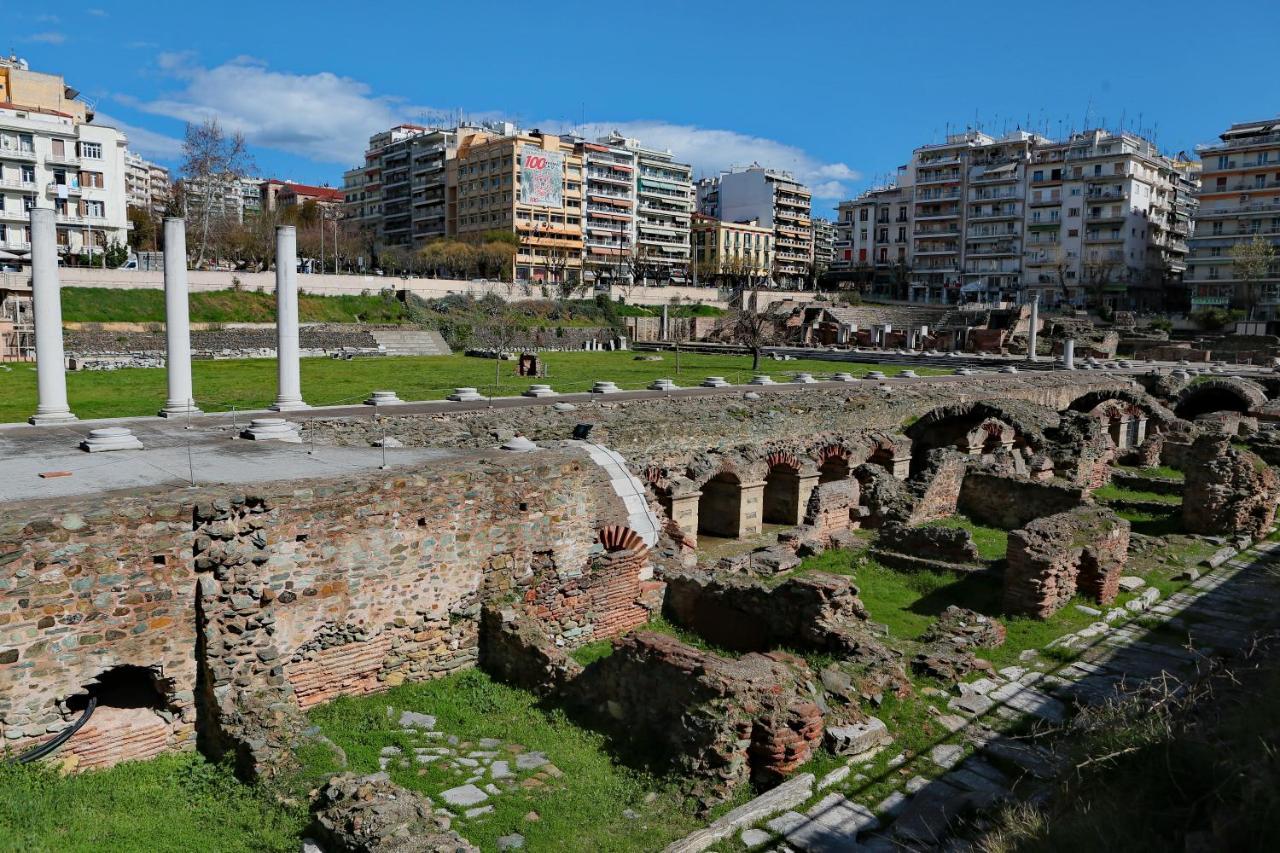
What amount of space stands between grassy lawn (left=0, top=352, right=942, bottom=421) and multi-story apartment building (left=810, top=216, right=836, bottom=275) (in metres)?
78.7

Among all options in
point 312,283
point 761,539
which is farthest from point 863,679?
point 312,283

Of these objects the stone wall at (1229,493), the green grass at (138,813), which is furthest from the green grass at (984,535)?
the green grass at (138,813)

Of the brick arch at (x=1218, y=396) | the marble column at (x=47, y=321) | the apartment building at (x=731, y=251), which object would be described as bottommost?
the brick arch at (x=1218, y=396)

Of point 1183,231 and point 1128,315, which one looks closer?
point 1128,315

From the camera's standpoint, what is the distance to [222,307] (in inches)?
2253

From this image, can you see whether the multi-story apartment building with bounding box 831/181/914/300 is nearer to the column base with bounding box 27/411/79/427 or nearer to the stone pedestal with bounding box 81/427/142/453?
the column base with bounding box 27/411/79/427

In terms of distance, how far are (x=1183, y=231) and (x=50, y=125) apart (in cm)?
9932

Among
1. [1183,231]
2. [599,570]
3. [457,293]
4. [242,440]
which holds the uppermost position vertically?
[1183,231]

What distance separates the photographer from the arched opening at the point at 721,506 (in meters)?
21.4

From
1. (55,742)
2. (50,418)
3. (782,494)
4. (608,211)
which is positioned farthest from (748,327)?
(55,742)

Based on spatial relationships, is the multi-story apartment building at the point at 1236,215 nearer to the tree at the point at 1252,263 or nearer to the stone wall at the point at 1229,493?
the tree at the point at 1252,263

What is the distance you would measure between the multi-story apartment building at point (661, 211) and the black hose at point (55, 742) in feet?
326

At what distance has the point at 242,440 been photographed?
15.5 metres

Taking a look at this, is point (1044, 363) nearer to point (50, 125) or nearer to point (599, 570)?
point (599, 570)
